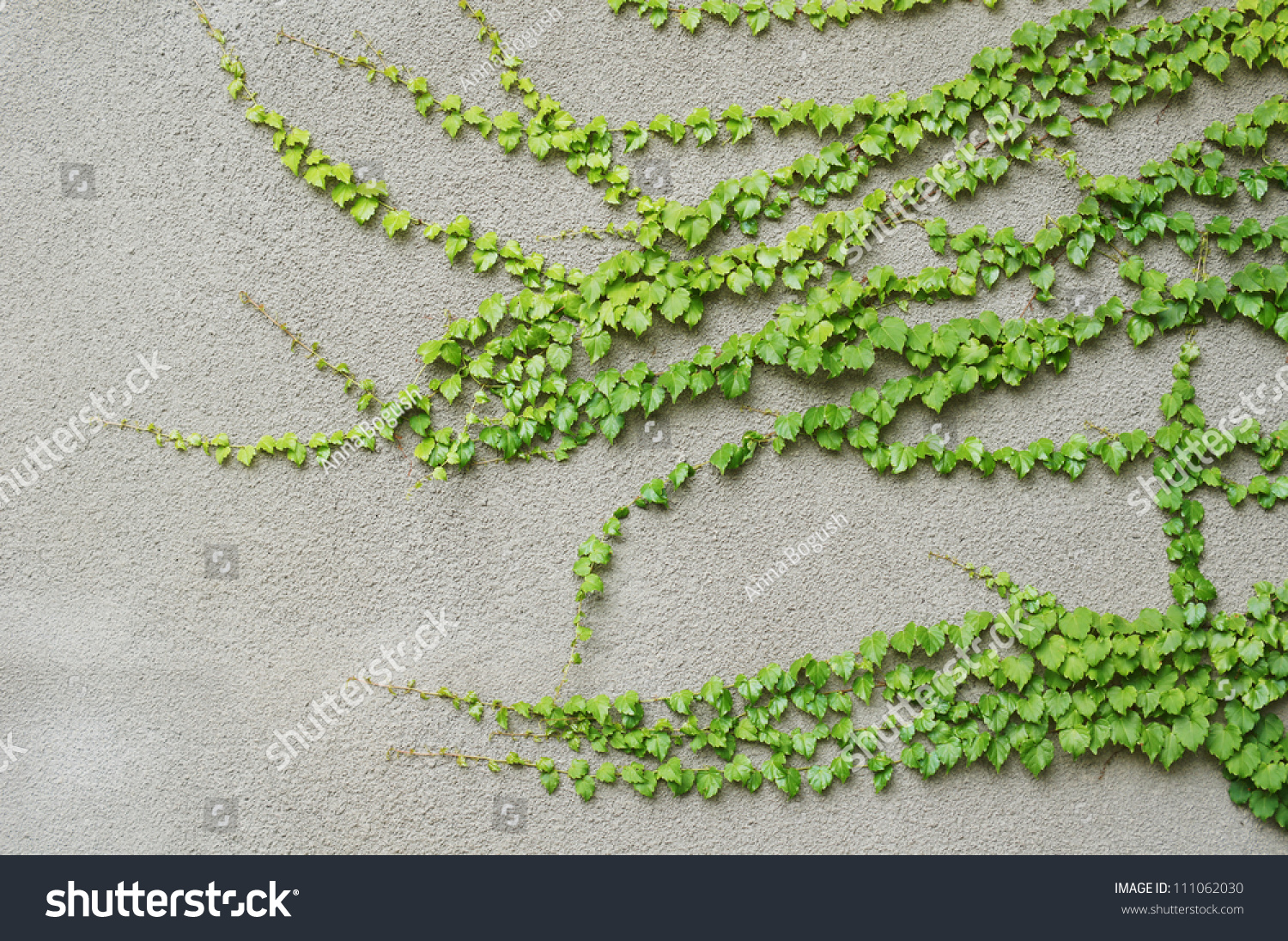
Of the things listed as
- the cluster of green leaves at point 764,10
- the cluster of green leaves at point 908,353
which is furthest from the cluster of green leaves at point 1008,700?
the cluster of green leaves at point 764,10

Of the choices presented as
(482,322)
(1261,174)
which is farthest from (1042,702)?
(482,322)

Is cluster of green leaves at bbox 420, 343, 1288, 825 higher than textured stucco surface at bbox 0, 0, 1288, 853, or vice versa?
textured stucco surface at bbox 0, 0, 1288, 853

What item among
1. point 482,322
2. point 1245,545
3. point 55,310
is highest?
point 55,310

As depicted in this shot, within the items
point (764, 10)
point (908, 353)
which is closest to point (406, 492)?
point (908, 353)

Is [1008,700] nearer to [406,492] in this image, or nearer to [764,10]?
[406,492]

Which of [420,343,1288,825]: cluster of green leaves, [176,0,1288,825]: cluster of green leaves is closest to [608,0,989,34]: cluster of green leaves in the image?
[176,0,1288,825]: cluster of green leaves

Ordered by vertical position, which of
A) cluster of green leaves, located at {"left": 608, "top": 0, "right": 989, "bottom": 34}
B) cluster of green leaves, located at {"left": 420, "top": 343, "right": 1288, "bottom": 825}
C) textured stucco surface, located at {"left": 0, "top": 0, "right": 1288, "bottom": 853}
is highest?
cluster of green leaves, located at {"left": 608, "top": 0, "right": 989, "bottom": 34}

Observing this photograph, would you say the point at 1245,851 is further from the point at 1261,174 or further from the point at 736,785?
the point at 1261,174

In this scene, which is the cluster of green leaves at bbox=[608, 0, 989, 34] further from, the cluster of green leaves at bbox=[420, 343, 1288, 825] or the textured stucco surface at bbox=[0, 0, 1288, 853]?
the cluster of green leaves at bbox=[420, 343, 1288, 825]
